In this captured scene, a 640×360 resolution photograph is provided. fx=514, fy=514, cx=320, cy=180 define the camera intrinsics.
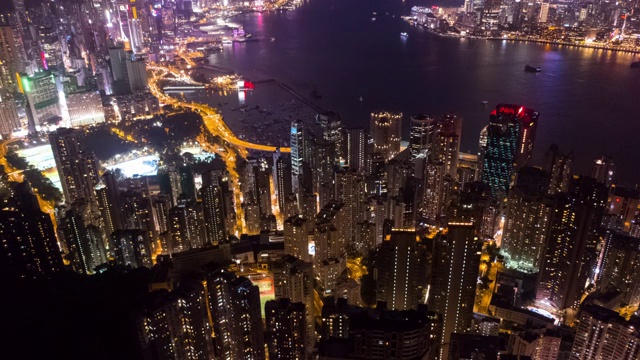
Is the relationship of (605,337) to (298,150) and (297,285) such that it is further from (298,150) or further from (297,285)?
(298,150)

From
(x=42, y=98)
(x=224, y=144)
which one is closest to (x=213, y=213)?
(x=224, y=144)

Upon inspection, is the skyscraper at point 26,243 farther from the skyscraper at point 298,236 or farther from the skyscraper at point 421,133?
the skyscraper at point 421,133

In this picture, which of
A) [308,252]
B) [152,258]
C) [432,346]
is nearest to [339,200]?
[308,252]

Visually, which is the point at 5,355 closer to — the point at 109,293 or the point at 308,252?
the point at 109,293

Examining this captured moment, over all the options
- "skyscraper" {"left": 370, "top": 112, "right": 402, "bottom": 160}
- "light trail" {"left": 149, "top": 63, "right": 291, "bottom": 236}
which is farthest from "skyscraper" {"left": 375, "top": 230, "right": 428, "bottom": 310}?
"skyscraper" {"left": 370, "top": 112, "right": 402, "bottom": 160}

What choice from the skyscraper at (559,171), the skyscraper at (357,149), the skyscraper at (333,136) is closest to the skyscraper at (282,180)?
the skyscraper at (333,136)

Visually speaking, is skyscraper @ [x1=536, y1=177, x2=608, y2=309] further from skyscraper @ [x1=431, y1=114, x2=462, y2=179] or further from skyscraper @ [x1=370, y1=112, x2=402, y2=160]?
skyscraper @ [x1=370, y1=112, x2=402, y2=160]
